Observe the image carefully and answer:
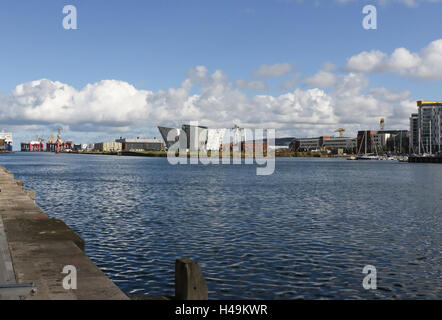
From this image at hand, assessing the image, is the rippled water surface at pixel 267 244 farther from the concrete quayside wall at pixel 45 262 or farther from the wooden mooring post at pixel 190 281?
the wooden mooring post at pixel 190 281

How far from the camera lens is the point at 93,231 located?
27.7 metres

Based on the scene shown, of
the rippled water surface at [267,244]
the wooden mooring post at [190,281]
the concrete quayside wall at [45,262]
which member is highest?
the wooden mooring post at [190,281]

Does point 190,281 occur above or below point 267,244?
above

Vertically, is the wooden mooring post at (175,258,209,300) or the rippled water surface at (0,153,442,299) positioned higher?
the wooden mooring post at (175,258,209,300)

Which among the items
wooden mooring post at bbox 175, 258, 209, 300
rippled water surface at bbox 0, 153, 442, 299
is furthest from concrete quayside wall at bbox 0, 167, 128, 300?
rippled water surface at bbox 0, 153, 442, 299

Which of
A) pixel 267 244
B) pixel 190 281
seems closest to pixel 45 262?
pixel 190 281

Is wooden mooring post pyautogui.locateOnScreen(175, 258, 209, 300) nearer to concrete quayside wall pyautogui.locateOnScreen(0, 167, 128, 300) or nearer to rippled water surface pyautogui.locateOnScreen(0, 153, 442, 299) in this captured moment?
concrete quayside wall pyautogui.locateOnScreen(0, 167, 128, 300)

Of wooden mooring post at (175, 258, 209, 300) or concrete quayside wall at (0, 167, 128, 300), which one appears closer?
wooden mooring post at (175, 258, 209, 300)

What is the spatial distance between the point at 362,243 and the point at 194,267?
17.7 meters

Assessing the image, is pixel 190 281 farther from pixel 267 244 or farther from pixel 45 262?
pixel 267 244

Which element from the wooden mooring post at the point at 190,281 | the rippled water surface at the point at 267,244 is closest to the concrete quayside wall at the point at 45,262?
the wooden mooring post at the point at 190,281

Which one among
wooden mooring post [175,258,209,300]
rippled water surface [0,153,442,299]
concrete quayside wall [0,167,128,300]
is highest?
wooden mooring post [175,258,209,300]

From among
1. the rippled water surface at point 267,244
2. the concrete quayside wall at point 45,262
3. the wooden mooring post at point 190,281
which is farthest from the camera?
the rippled water surface at point 267,244
